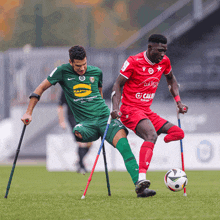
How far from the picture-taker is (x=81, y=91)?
594 centimetres

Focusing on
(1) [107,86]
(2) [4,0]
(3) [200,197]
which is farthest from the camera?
(2) [4,0]

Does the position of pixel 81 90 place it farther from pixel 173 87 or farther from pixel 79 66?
pixel 173 87

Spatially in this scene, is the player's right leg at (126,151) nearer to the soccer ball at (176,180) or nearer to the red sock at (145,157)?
the red sock at (145,157)

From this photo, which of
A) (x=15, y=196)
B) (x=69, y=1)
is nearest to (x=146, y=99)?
(x=15, y=196)

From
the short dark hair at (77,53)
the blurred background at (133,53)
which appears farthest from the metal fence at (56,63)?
the short dark hair at (77,53)

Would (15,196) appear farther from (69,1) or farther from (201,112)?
(69,1)

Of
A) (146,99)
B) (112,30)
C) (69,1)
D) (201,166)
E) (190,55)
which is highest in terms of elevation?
(69,1)

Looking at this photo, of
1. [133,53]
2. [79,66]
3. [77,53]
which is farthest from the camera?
[133,53]

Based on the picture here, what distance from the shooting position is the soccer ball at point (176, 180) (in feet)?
18.1

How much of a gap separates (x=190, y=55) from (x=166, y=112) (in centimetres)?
255

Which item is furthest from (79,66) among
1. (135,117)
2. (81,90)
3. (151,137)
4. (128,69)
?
(151,137)

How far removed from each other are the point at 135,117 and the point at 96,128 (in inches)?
22.0

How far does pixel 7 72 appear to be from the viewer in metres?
18.5

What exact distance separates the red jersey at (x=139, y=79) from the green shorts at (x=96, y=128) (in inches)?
14.5
